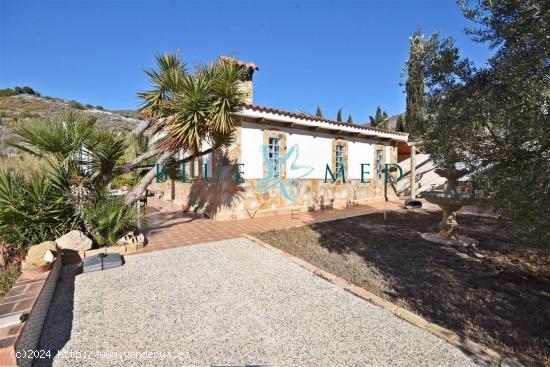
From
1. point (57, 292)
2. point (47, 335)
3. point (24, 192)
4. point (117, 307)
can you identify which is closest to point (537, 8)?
point (117, 307)

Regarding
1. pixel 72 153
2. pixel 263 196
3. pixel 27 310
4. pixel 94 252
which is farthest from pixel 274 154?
pixel 27 310

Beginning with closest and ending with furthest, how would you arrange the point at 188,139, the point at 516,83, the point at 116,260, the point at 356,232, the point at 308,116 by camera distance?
the point at 516,83 < the point at 116,260 < the point at 188,139 < the point at 356,232 < the point at 308,116

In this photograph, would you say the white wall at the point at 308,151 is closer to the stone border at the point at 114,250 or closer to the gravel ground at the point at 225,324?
the stone border at the point at 114,250

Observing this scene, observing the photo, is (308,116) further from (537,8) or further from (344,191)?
(537,8)

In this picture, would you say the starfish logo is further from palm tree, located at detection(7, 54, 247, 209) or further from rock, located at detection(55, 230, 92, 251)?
rock, located at detection(55, 230, 92, 251)

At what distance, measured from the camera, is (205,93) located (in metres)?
7.13

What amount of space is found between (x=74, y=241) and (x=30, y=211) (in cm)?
102

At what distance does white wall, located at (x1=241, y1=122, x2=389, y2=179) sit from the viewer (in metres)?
10.1

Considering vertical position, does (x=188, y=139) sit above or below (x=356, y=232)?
above

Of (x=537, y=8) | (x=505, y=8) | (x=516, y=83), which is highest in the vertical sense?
(x=505, y=8)

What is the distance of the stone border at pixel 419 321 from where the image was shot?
2.64 m

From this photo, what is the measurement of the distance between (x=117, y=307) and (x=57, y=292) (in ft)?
4.32

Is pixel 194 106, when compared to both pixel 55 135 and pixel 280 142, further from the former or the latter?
pixel 280 142

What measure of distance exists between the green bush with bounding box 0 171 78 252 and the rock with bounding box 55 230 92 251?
0.35 m
